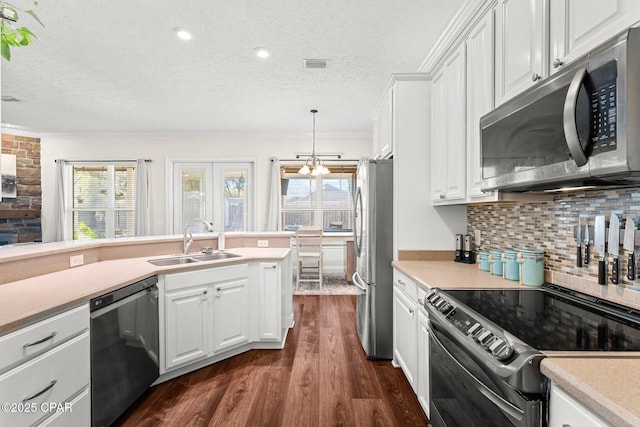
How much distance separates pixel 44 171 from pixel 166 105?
3.15 metres

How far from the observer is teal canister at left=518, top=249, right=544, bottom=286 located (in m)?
1.74

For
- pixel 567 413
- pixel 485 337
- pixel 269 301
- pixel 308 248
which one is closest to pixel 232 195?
pixel 308 248

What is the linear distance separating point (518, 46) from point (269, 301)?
2.55 metres

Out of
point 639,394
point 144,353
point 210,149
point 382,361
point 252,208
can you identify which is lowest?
point 382,361

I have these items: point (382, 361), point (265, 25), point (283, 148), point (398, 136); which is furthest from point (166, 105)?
point (382, 361)

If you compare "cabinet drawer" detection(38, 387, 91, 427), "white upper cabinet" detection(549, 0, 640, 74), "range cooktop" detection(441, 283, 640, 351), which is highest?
"white upper cabinet" detection(549, 0, 640, 74)

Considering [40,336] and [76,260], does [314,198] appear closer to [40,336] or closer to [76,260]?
[76,260]

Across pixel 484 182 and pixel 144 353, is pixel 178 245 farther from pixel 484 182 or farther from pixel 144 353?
pixel 484 182

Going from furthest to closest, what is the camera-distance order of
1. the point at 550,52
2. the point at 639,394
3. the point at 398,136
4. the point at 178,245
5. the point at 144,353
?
the point at 178,245 < the point at 398,136 < the point at 144,353 < the point at 550,52 < the point at 639,394

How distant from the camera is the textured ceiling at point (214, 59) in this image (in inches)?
85.4

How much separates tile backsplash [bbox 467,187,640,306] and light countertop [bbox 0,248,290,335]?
208cm

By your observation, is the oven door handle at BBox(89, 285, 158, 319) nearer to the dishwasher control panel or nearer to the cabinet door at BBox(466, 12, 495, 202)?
the dishwasher control panel

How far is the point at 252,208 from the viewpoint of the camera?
218 inches

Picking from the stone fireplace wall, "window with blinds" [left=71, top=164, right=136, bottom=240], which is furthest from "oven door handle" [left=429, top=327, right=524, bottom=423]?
the stone fireplace wall
